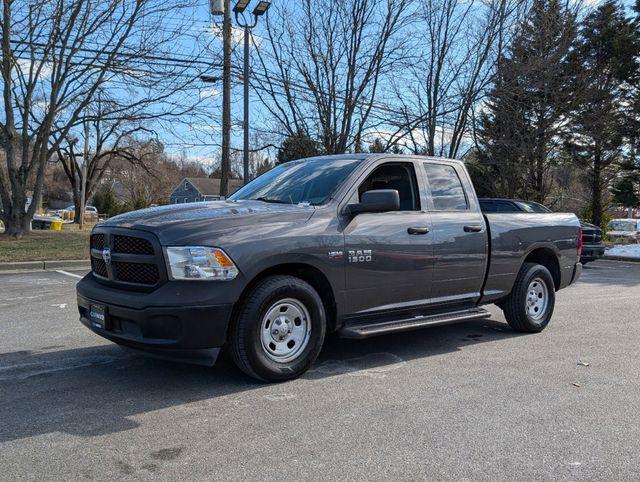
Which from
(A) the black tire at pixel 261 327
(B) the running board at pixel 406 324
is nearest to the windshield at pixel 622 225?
(B) the running board at pixel 406 324

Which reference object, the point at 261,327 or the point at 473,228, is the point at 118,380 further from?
the point at 473,228

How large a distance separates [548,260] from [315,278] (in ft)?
12.2

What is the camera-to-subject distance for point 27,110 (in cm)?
1731

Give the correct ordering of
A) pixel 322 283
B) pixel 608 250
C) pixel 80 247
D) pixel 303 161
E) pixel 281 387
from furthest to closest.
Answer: pixel 608 250
pixel 80 247
pixel 303 161
pixel 322 283
pixel 281 387

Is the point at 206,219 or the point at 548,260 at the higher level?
the point at 206,219

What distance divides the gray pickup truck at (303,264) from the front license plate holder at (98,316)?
2 centimetres

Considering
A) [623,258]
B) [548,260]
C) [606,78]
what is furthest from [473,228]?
[606,78]

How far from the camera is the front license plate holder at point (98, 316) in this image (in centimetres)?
434

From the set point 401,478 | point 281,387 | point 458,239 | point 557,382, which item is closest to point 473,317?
point 458,239

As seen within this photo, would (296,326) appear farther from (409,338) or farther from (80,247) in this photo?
(80,247)

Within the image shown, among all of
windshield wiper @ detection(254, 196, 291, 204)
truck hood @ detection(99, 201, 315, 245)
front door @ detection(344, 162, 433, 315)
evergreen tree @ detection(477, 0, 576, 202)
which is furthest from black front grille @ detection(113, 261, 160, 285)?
evergreen tree @ detection(477, 0, 576, 202)

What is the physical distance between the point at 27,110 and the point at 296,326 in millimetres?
16100

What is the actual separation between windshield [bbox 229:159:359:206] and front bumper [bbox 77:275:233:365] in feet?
4.85

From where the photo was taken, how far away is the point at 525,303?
654 centimetres
